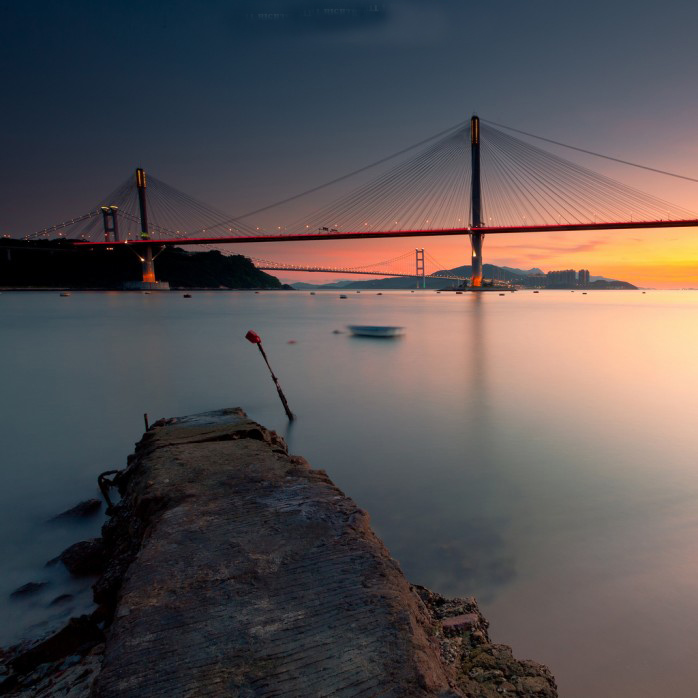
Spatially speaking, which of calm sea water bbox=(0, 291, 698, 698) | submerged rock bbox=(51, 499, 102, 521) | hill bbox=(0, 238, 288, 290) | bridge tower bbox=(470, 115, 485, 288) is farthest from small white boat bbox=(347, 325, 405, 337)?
hill bbox=(0, 238, 288, 290)

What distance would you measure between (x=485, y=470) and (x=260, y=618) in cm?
345

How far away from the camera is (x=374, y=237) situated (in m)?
37.8

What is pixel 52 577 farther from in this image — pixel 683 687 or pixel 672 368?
pixel 672 368

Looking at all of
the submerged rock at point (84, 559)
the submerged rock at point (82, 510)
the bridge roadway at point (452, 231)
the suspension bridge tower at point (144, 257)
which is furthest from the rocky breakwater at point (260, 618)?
the suspension bridge tower at point (144, 257)

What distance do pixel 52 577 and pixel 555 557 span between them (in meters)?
3.11

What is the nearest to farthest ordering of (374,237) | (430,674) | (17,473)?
(430,674)
(17,473)
(374,237)

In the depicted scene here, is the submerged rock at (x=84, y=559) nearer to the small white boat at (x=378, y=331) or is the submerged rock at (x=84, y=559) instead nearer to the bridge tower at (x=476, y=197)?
the small white boat at (x=378, y=331)

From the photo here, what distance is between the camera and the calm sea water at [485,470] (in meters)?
2.40

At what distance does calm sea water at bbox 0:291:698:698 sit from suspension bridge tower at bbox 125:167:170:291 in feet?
176

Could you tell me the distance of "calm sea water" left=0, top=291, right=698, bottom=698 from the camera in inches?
94.6

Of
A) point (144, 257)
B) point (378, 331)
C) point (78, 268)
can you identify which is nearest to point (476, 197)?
point (378, 331)

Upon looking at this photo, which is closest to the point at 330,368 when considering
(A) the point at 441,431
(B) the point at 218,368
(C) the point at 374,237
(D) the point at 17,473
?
(B) the point at 218,368

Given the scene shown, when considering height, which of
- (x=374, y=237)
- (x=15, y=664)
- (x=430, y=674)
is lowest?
(x=15, y=664)

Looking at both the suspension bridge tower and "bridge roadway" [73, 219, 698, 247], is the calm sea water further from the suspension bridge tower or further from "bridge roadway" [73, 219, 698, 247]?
the suspension bridge tower
